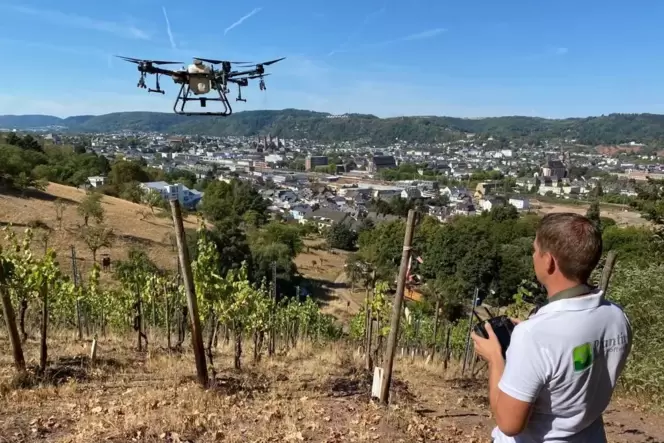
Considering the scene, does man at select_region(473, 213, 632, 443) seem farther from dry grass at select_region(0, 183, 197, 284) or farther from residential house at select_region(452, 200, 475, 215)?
residential house at select_region(452, 200, 475, 215)

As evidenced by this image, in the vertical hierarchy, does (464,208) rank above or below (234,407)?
below

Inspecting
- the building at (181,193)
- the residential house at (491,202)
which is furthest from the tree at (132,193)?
the residential house at (491,202)

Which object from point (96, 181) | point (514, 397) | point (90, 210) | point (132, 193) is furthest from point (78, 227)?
point (514, 397)

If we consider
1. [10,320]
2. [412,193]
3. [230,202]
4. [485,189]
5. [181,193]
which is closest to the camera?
[10,320]

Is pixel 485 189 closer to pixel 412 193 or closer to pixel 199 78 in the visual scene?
pixel 412 193

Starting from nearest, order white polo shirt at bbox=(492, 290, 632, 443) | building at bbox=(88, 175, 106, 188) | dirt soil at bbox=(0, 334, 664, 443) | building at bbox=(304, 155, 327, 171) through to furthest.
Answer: white polo shirt at bbox=(492, 290, 632, 443)
dirt soil at bbox=(0, 334, 664, 443)
building at bbox=(88, 175, 106, 188)
building at bbox=(304, 155, 327, 171)

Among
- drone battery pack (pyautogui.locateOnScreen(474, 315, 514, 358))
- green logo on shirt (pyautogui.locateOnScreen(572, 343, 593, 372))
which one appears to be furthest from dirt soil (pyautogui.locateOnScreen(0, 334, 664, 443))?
green logo on shirt (pyautogui.locateOnScreen(572, 343, 593, 372))

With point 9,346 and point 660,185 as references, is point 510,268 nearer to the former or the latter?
point 660,185
